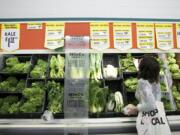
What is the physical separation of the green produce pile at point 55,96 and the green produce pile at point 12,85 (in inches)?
16.3

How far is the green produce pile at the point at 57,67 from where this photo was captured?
12.7 feet

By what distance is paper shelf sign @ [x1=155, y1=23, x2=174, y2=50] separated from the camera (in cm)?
347

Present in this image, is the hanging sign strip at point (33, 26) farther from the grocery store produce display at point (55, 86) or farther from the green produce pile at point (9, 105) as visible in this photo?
the green produce pile at point (9, 105)

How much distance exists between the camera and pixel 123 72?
399 centimetres

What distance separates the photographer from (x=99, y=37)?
3.38m

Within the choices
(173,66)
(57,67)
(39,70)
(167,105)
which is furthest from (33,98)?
(173,66)

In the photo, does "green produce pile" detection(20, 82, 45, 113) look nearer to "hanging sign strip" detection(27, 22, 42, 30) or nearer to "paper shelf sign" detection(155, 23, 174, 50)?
"hanging sign strip" detection(27, 22, 42, 30)

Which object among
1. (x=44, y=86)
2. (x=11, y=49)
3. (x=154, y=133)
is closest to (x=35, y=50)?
(x=11, y=49)

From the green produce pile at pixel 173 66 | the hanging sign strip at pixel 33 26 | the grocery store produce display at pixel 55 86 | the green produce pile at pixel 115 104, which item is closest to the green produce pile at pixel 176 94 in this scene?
the grocery store produce display at pixel 55 86

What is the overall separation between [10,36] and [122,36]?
1.29m

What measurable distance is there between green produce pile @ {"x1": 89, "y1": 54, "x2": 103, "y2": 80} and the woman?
854 millimetres

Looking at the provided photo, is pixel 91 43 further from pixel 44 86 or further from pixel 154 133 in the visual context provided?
pixel 154 133

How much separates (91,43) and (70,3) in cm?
56

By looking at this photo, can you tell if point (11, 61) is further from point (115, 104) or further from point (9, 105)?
point (115, 104)
